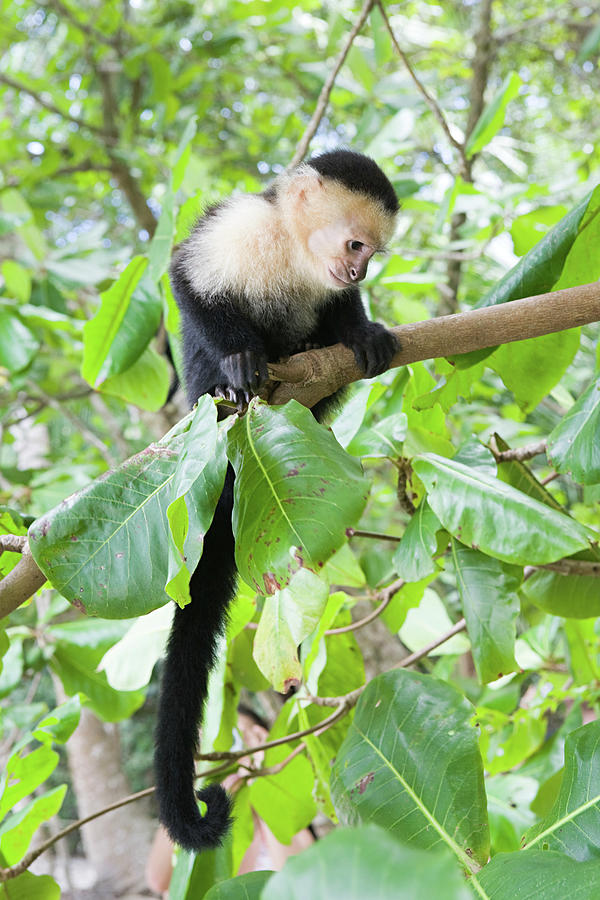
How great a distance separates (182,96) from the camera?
284 cm

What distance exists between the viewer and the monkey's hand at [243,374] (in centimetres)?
93

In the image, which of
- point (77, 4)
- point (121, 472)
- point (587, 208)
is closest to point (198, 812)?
point (121, 472)

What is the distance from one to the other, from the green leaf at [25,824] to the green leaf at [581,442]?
66cm

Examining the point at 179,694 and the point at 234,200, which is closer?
the point at 179,694

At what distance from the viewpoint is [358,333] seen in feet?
3.72

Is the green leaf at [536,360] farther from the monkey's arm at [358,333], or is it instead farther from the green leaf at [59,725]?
the green leaf at [59,725]

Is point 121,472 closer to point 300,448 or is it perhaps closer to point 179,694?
point 300,448

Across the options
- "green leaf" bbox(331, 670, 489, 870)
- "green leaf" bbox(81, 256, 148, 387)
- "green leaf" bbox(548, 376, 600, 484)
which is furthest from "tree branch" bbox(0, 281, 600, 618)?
"green leaf" bbox(81, 256, 148, 387)

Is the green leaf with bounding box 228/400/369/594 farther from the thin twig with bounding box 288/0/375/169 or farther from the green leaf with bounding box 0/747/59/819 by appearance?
the thin twig with bounding box 288/0/375/169

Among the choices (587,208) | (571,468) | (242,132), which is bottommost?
(242,132)

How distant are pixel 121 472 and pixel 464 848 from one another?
0.42 m

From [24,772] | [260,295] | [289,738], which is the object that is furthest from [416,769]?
[260,295]

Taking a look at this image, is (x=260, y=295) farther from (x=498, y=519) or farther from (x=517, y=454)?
(x=498, y=519)

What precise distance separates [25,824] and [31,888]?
7 cm
